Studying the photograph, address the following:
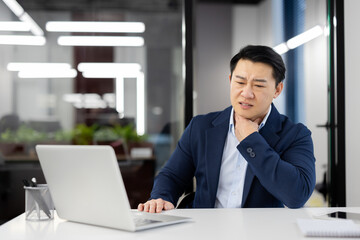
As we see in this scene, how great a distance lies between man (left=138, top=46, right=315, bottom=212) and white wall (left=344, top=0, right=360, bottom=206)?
4.54ft

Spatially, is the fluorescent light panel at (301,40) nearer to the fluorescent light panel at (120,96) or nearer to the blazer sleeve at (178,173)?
the fluorescent light panel at (120,96)

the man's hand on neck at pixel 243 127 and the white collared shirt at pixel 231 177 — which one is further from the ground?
the man's hand on neck at pixel 243 127

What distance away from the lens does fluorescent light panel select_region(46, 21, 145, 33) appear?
3.79 m

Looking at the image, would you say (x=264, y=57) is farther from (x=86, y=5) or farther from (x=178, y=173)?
(x=86, y=5)

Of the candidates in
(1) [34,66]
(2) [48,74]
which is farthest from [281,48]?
(1) [34,66]

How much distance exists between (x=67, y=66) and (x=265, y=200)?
226cm

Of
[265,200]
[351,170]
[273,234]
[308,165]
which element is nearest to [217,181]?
[265,200]

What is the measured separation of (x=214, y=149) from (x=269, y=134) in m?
0.28

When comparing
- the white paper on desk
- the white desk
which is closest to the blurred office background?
the white desk

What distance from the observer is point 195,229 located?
146cm

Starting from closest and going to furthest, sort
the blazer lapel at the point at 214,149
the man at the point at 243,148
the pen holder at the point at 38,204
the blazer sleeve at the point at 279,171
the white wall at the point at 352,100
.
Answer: the pen holder at the point at 38,204 → the blazer sleeve at the point at 279,171 → the man at the point at 243,148 → the blazer lapel at the point at 214,149 → the white wall at the point at 352,100

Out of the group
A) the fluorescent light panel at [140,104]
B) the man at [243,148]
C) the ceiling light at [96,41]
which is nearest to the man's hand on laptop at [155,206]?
the man at [243,148]

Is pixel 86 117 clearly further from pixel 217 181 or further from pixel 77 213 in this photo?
pixel 77 213

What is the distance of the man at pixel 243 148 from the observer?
2109 millimetres
